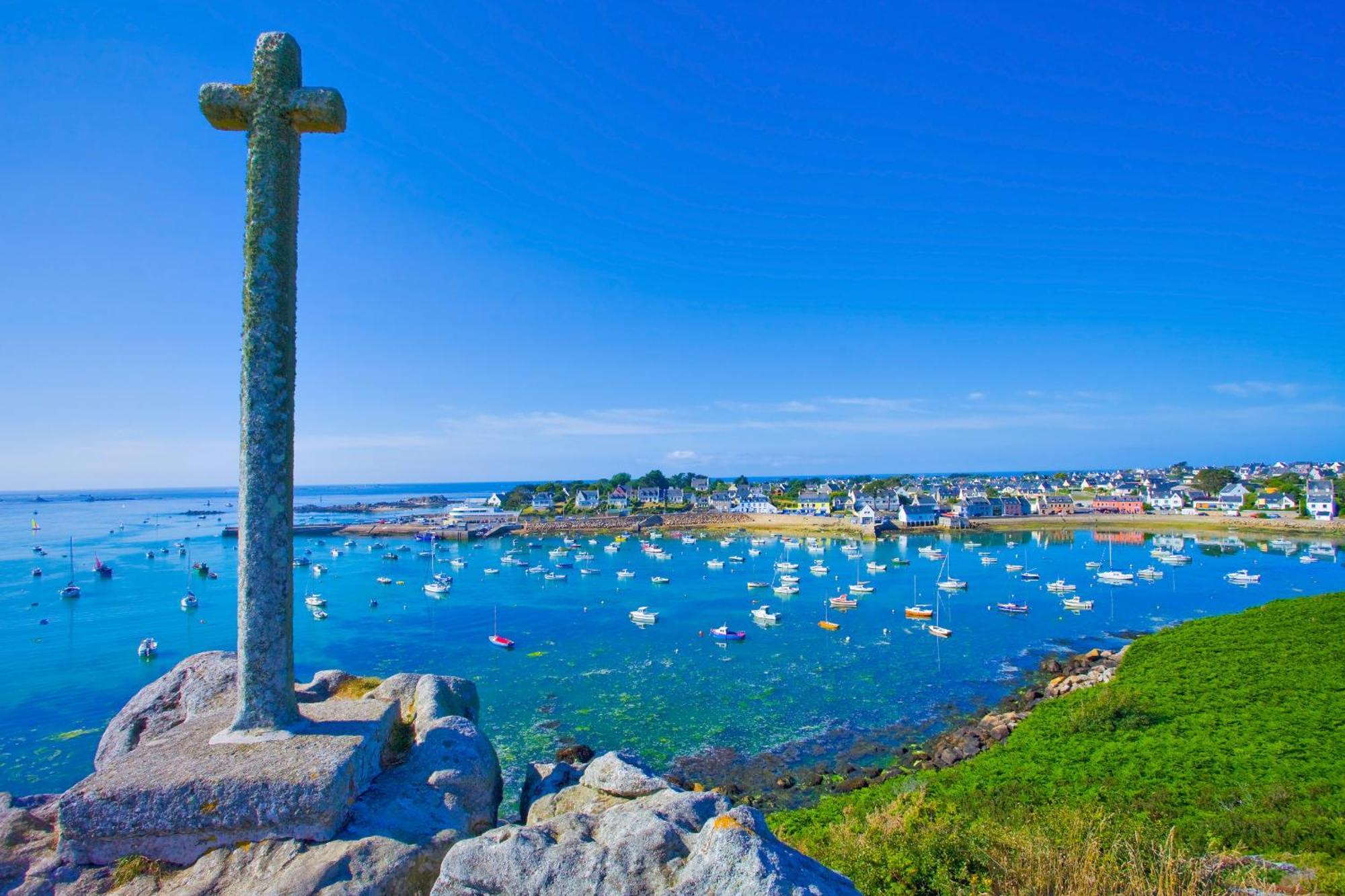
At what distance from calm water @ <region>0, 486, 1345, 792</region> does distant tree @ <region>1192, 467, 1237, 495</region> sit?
2543 inches

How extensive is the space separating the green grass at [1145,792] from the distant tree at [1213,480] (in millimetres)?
126785

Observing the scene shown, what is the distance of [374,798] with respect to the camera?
21.0 feet

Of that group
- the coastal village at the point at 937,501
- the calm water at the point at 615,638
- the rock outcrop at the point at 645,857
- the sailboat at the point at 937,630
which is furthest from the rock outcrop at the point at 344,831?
the coastal village at the point at 937,501

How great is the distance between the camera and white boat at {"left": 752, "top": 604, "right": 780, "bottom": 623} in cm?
4088

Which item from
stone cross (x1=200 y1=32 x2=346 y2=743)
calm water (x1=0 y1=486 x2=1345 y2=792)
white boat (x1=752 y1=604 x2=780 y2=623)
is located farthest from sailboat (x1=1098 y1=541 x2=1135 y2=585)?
stone cross (x1=200 y1=32 x2=346 y2=743)

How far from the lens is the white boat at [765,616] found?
4088 centimetres

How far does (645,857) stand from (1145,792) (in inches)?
525

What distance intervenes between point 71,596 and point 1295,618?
7125 cm

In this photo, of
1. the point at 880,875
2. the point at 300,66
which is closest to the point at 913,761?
the point at 880,875

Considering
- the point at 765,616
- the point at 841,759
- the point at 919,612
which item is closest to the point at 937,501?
the point at 919,612

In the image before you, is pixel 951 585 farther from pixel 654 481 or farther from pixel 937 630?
pixel 654 481

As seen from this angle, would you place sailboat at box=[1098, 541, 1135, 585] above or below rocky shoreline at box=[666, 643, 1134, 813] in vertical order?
below

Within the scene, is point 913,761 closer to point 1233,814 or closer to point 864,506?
point 1233,814

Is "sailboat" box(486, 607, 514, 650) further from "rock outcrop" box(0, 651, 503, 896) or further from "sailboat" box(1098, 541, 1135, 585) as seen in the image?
"sailboat" box(1098, 541, 1135, 585)
